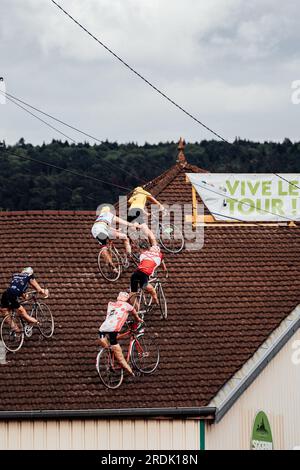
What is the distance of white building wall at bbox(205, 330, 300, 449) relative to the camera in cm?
3741

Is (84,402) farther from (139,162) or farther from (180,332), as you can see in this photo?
(139,162)

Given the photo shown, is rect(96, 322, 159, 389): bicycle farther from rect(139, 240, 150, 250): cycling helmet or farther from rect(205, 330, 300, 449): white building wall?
rect(139, 240, 150, 250): cycling helmet

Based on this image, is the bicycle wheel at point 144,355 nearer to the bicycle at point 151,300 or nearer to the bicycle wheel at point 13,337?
the bicycle at point 151,300

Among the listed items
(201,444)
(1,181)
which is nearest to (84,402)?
(201,444)

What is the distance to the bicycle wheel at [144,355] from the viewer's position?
37125 millimetres

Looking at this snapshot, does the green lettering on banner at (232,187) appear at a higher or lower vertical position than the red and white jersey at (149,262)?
higher

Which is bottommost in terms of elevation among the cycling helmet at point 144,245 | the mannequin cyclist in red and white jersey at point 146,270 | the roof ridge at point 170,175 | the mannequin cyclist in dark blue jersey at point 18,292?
the mannequin cyclist in dark blue jersey at point 18,292

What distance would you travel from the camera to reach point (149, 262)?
38.5 m

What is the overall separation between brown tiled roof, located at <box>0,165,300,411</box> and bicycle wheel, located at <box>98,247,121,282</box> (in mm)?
219

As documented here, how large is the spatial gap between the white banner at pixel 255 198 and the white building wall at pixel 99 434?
29.5ft

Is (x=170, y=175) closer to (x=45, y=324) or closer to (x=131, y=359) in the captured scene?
(x=45, y=324)

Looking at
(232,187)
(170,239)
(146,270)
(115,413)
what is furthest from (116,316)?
(232,187)

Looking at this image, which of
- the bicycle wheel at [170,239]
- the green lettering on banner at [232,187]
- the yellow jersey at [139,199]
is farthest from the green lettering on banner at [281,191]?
the yellow jersey at [139,199]

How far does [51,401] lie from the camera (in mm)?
36250
